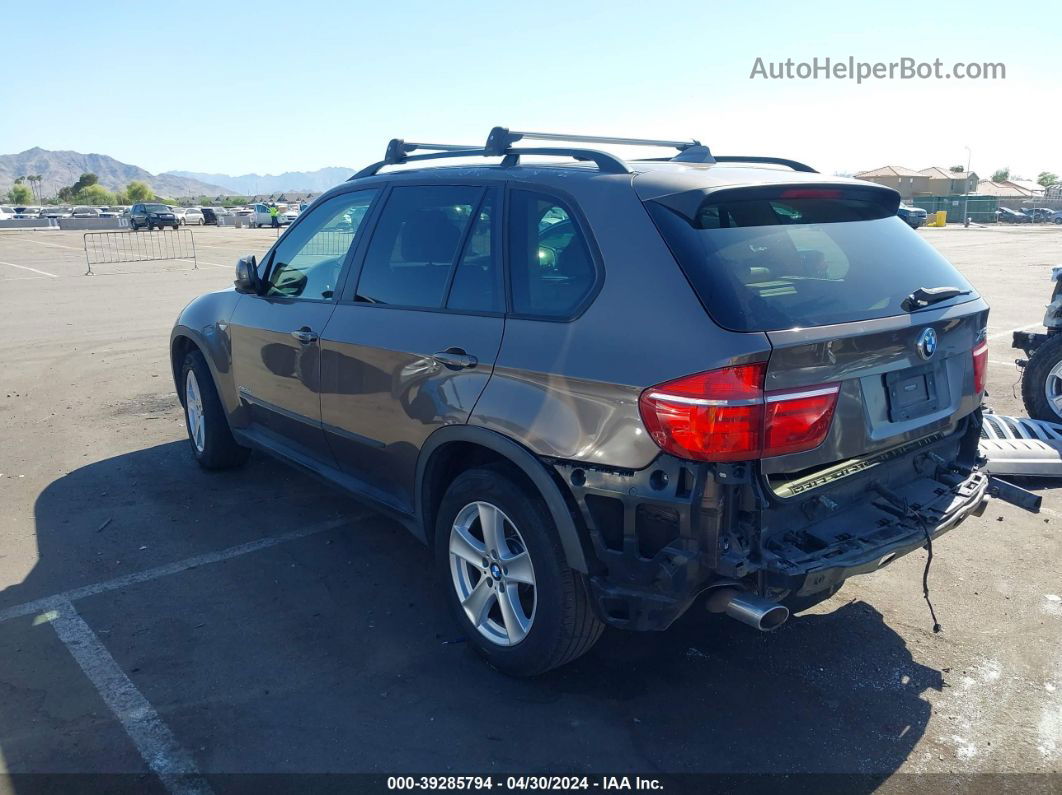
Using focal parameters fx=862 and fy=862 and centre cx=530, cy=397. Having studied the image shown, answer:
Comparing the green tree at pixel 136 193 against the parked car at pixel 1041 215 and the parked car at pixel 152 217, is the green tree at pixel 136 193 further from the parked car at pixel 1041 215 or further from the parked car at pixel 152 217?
the parked car at pixel 1041 215

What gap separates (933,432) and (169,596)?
357cm

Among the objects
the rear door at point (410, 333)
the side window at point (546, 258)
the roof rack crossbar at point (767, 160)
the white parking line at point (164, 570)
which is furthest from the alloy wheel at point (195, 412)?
the roof rack crossbar at point (767, 160)

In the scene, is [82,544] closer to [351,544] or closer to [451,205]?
[351,544]

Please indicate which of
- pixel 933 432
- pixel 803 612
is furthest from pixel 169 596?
pixel 933 432

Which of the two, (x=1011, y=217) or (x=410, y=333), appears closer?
(x=410, y=333)

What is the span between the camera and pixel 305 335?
4.46 meters

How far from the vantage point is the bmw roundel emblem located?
3.20 meters

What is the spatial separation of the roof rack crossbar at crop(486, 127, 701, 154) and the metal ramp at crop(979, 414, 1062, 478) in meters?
2.81

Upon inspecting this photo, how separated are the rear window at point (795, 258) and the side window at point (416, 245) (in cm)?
108

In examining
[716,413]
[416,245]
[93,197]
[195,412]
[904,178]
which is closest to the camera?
[716,413]

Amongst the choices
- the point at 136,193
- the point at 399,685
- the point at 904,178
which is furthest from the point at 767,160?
the point at 136,193

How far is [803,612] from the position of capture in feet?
13.4

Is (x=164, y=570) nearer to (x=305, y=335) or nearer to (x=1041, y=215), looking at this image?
(x=305, y=335)

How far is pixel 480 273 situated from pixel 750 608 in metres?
1.70
